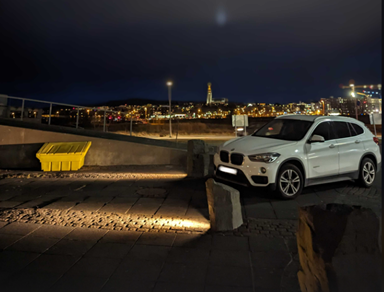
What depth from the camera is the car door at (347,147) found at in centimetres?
691

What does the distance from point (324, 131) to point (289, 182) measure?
1707 millimetres

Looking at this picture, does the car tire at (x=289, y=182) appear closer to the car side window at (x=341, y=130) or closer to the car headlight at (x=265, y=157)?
the car headlight at (x=265, y=157)

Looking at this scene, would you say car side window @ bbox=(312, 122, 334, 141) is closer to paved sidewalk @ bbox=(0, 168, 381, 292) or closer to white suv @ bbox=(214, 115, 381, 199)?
white suv @ bbox=(214, 115, 381, 199)

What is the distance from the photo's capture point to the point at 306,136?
6.63m

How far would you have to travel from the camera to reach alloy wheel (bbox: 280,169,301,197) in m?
6.17

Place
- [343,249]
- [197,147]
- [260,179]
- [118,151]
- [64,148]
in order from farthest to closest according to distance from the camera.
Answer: [118,151], [64,148], [197,147], [260,179], [343,249]

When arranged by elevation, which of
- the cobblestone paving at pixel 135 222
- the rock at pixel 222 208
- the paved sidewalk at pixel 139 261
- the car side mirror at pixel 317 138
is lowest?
the paved sidewalk at pixel 139 261

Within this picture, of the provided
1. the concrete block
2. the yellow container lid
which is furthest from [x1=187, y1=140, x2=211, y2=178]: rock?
the yellow container lid

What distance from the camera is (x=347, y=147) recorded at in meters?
7.00

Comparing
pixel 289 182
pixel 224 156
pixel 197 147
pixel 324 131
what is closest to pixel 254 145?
pixel 224 156

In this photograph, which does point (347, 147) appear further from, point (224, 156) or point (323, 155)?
point (224, 156)

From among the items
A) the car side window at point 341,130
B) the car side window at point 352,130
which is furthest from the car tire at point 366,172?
the car side window at point 341,130

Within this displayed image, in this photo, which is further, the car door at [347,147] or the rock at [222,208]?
the car door at [347,147]

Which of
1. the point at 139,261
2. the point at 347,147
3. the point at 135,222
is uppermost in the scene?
the point at 347,147
